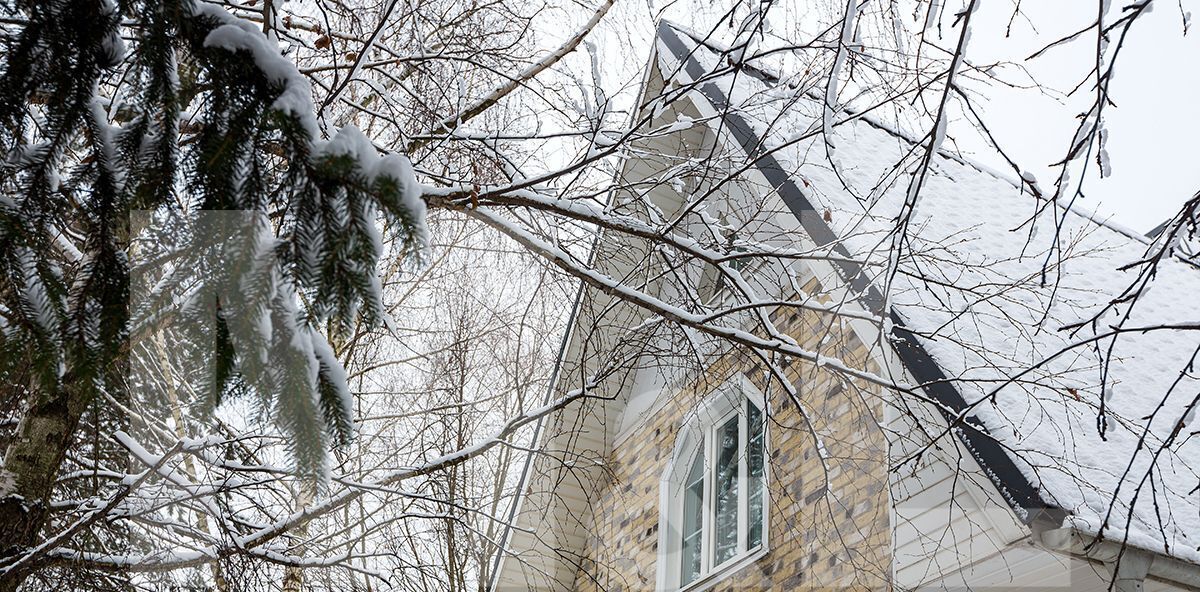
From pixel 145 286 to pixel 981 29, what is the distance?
9.86 feet

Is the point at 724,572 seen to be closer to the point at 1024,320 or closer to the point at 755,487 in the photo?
the point at 755,487

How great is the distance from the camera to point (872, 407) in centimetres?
532

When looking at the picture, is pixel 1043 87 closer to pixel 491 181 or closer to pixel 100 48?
pixel 491 181

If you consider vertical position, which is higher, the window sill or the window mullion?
the window mullion

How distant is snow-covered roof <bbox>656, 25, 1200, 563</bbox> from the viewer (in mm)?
3750

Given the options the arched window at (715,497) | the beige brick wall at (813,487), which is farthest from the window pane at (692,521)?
the beige brick wall at (813,487)

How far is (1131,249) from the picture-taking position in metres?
8.91

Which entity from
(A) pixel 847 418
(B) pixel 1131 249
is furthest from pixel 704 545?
(B) pixel 1131 249

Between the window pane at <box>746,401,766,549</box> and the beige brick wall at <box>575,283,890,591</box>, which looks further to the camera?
the window pane at <box>746,401,766,549</box>

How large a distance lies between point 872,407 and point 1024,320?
1163mm

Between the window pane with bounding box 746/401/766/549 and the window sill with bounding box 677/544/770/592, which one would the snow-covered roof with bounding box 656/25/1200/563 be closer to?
the window pane with bounding box 746/401/766/549

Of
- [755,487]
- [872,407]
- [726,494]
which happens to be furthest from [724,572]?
[872,407]

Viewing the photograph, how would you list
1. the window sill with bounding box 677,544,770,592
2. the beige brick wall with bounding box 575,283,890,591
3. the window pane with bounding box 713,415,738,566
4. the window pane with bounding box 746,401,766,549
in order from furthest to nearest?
1. the window pane with bounding box 713,415,738,566
2. the window pane with bounding box 746,401,766,549
3. the window sill with bounding box 677,544,770,592
4. the beige brick wall with bounding box 575,283,890,591

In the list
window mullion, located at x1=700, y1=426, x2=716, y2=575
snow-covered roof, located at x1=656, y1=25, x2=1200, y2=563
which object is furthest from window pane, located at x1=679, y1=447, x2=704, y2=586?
snow-covered roof, located at x1=656, y1=25, x2=1200, y2=563
